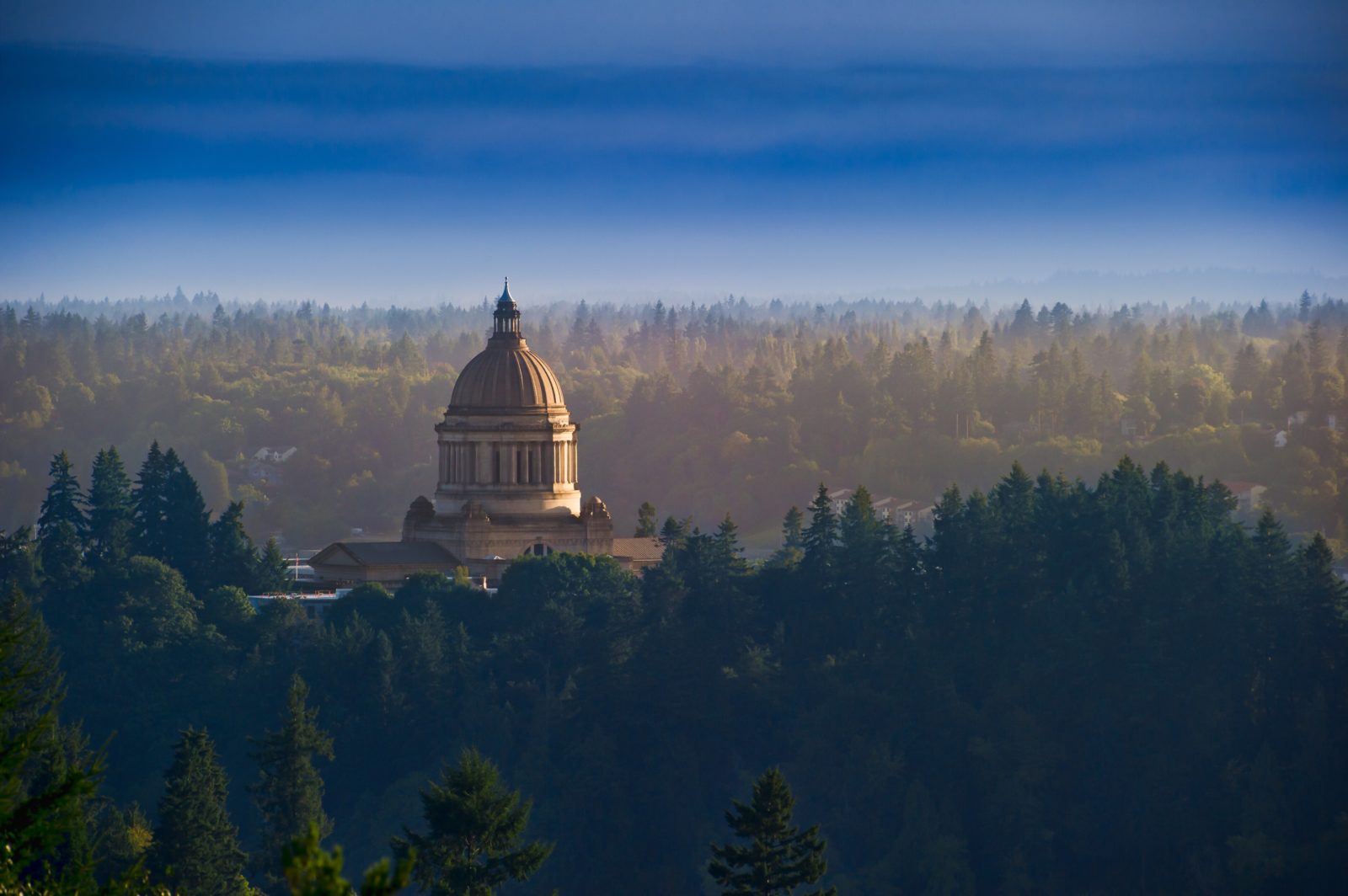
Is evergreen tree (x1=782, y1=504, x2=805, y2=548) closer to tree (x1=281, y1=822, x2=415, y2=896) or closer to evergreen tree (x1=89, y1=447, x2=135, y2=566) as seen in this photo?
evergreen tree (x1=89, y1=447, x2=135, y2=566)

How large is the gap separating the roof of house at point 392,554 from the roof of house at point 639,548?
5173mm

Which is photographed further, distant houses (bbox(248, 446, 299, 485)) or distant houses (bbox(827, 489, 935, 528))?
distant houses (bbox(248, 446, 299, 485))

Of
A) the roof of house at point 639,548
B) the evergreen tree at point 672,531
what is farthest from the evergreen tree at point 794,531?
the roof of house at point 639,548

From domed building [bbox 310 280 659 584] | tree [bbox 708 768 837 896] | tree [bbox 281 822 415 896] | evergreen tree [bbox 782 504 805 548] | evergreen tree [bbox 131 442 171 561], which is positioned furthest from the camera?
evergreen tree [bbox 782 504 805 548]

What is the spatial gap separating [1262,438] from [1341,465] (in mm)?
13817

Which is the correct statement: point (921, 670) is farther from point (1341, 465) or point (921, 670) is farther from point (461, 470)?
point (1341, 465)

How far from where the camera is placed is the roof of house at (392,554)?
80625mm

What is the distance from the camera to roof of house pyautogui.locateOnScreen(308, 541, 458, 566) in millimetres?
80625

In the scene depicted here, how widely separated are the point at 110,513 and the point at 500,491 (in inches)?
474

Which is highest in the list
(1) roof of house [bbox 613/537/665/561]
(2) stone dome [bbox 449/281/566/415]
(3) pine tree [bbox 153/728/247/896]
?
(2) stone dome [bbox 449/281/566/415]

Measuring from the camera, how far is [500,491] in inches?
3258

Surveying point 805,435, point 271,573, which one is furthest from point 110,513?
point 805,435

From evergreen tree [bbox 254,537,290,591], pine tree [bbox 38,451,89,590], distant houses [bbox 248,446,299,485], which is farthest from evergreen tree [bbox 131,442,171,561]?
distant houses [bbox 248,446,299,485]

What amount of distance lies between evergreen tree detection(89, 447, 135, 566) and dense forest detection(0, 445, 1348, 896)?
2665 mm
